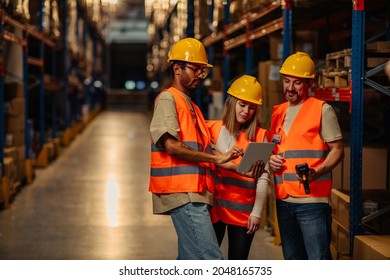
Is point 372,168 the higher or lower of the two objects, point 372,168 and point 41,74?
the lower

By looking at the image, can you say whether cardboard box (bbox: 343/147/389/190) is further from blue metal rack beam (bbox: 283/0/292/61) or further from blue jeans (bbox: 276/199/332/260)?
blue jeans (bbox: 276/199/332/260)

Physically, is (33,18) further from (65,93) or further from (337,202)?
(337,202)

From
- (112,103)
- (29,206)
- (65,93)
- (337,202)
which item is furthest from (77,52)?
(112,103)

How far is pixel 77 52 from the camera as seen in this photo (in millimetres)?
21203

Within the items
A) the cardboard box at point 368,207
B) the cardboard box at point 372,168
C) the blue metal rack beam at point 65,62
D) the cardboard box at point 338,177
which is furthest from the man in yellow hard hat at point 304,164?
the blue metal rack beam at point 65,62

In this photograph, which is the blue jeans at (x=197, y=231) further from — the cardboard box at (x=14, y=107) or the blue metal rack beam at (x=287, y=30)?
the cardboard box at (x=14, y=107)

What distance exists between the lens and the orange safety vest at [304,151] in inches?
163

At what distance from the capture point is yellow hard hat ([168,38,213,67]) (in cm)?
390

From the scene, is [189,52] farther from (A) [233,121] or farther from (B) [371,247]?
(B) [371,247]

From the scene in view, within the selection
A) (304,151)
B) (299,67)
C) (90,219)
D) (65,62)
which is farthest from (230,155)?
(65,62)

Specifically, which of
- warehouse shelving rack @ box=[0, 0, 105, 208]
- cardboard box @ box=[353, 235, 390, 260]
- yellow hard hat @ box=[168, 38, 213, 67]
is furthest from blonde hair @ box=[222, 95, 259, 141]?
warehouse shelving rack @ box=[0, 0, 105, 208]

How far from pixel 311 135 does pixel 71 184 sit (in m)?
7.27

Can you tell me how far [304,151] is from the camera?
4.18m

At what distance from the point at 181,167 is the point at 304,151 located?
79 centimetres
